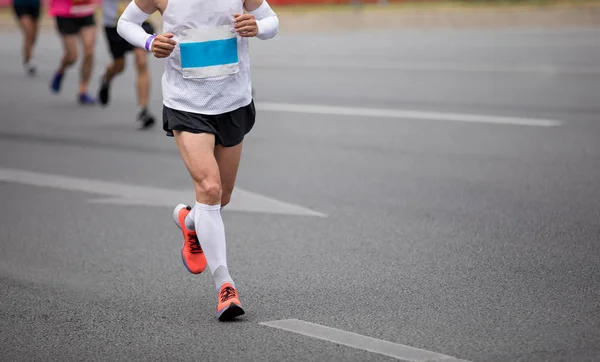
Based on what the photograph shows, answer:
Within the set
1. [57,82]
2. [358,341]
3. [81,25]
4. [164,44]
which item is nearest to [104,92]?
[81,25]

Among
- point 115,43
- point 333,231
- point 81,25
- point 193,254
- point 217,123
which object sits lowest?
point 81,25

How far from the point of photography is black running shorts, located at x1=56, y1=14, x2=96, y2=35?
14984mm

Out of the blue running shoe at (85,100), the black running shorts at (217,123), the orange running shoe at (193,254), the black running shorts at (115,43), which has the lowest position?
the blue running shoe at (85,100)

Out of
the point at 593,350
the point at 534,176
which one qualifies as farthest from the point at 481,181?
the point at 593,350

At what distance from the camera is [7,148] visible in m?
11.7

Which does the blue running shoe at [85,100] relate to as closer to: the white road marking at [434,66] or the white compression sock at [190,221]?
the white road marking at [434,66]

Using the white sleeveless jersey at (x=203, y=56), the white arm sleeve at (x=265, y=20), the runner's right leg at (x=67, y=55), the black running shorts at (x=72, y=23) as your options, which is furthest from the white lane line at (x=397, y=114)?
the white sleeveless jersey at (x=203, y=56)

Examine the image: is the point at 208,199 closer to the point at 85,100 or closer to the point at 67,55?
the point at 85,100

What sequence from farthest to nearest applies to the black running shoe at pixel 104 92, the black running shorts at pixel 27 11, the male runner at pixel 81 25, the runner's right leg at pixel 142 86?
1. the black running shorts at pixel 27 11
2. the male runner at pixel 81 25
3. the black running shoe at pixel 104 92
4. the runner's right leg at pixel 142 86

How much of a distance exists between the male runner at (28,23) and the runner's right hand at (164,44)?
1401 cm

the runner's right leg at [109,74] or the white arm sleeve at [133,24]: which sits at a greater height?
the white arm sleeve at [133,24]

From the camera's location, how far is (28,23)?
19.4 metres

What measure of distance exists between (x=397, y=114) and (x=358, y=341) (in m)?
8.16

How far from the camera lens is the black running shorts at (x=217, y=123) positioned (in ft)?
19.1
